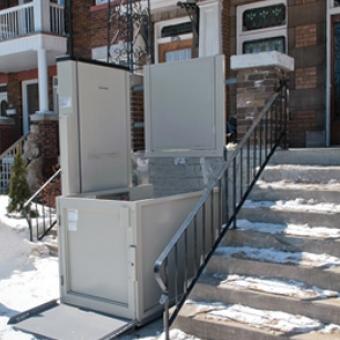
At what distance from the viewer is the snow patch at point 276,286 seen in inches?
134

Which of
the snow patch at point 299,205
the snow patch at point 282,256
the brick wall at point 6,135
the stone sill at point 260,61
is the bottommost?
the snow patch at point 282,256

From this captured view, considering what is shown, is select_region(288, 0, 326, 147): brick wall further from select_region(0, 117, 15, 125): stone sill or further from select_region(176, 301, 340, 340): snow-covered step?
select_region(0, 117, 15, 125): stone sill

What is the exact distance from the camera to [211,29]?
853cm

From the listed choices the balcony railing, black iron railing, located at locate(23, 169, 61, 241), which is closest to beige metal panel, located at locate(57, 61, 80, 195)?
black iron railing, located at locate(23, 169, 61, 241)

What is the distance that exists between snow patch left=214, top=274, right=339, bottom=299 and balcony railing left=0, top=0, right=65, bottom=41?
914cm

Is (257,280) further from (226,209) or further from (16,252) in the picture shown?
(16,252)

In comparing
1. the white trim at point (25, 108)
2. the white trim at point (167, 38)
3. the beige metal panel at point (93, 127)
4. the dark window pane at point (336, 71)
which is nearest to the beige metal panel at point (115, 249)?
the beige metal panel at point (93, 127)

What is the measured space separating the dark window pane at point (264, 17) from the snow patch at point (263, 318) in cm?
608

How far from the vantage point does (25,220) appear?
7.51 m

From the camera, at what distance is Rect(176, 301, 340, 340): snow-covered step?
10.3ft

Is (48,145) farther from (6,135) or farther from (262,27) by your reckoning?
(262,27)

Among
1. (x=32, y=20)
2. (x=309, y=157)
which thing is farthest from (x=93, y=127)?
(x=32, y=20)

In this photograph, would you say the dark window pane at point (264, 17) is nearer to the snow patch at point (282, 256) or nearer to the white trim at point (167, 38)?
the white trim at point (167, 38)

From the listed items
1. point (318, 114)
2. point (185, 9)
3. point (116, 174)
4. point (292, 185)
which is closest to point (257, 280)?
point (292, 185)
